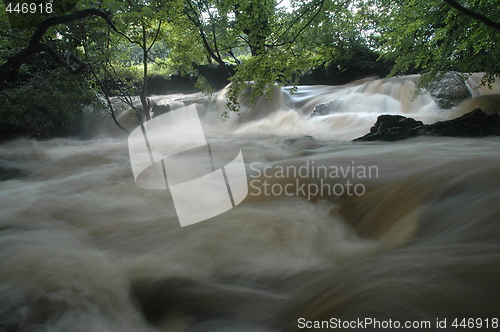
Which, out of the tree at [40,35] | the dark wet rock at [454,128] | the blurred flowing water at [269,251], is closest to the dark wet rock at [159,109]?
the tree at [40,35]

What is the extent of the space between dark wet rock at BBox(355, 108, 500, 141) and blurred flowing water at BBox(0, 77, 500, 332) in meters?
0.61

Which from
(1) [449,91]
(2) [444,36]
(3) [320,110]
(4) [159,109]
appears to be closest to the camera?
(2) [444,36]

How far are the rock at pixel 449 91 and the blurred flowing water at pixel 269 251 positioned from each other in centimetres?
533

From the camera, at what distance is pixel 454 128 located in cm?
561

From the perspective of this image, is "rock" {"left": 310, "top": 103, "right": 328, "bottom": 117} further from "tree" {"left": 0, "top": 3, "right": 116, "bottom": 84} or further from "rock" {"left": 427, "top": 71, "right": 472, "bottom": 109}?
"tree" {"left": 0, "top": 3, "right": 116, "bottom": 84}

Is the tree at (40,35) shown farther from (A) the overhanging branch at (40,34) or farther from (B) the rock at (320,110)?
(B) the rock at (320,110)

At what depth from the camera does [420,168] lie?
3.50 m

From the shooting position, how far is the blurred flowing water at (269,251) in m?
1.56

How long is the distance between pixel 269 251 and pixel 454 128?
4.95m

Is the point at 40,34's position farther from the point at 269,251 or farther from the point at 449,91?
the point at 449,91

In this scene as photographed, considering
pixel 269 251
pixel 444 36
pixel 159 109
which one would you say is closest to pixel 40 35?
pixel 269 251

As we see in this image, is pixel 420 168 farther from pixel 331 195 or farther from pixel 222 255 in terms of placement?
pixel 222 255

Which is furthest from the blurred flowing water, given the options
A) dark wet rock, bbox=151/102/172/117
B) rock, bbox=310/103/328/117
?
dark wet rock, bbox=151/102/172/117

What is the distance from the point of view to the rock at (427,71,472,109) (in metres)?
9.42
